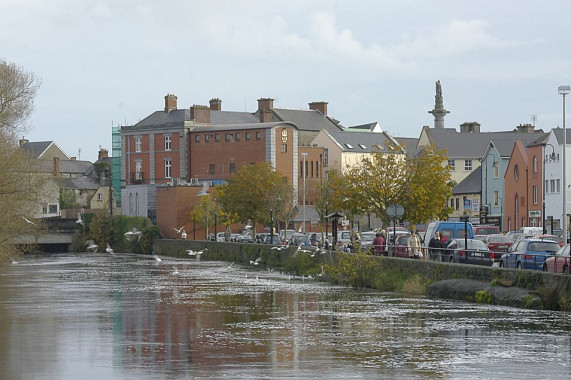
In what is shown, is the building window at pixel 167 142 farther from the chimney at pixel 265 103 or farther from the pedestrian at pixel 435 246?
the pedestrian at pixel 435 246

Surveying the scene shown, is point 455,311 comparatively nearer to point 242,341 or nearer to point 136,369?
point 242,341

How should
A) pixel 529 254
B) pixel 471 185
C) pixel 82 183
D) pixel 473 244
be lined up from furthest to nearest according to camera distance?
pixel 82 183
pixel 471 185
pixel 473 244
pixel 529 254

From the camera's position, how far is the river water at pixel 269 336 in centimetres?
2391

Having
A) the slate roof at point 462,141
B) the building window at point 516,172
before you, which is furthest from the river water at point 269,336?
the slate roof at point 462,141

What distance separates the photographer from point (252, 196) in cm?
9781

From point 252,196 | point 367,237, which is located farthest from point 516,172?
point 367,237

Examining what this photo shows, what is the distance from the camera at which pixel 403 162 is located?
2655 inches

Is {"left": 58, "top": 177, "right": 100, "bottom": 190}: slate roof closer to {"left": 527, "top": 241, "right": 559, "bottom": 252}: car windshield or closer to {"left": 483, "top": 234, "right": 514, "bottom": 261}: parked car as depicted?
{"left": 483, "top": 234, "right": 514, "bottom": 261}: parked car

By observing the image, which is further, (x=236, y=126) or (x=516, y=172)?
(x=236, y=126)

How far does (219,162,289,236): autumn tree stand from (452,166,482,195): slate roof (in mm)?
22059

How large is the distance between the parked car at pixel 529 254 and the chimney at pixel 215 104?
97109 mm

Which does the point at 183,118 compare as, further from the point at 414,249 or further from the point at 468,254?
the point at 468,254

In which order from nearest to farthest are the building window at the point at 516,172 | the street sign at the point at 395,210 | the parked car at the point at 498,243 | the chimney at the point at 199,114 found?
1. the street sign at the point at 395,210
2. the parked car at the point at 498,243
3. the building window at the point at 516,172
4. the chimney at the point at 199,114

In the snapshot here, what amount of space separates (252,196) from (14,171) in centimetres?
3732
